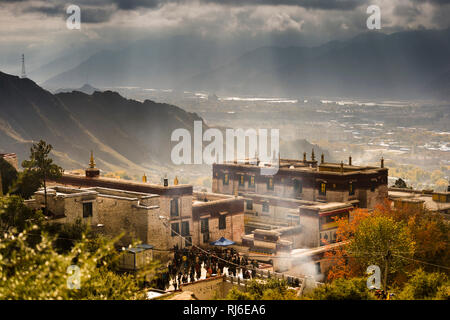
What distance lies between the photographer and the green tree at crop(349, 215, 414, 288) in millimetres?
53031

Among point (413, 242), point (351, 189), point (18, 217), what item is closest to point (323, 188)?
point (351, 189)

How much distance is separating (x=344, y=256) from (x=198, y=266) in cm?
1725

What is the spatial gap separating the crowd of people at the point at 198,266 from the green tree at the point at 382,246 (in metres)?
9.81

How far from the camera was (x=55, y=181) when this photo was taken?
2557 inches

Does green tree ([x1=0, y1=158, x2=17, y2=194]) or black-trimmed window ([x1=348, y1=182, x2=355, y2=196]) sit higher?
green tree ([x1=0, y1=158, x2=17, y2=194])

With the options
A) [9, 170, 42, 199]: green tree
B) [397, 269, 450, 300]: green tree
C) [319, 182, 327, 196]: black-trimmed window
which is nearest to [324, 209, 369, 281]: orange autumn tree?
[319, 182, 327, 196]: black-trimmed window

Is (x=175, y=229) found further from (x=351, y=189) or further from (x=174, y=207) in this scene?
(x=351, y=189)

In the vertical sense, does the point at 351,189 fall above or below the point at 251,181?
below

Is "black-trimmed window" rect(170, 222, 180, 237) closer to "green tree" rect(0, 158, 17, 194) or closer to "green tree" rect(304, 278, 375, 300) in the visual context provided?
"green tree" rect(0, 158, 17, 194)

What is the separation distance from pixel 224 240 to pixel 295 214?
1455 cm

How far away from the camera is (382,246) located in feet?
177

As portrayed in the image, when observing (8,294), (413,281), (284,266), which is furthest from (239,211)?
(8,294)

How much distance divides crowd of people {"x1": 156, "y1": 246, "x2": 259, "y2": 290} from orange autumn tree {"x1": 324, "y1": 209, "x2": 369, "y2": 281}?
839 centimetres

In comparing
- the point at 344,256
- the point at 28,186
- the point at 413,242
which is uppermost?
the point at 28,186
